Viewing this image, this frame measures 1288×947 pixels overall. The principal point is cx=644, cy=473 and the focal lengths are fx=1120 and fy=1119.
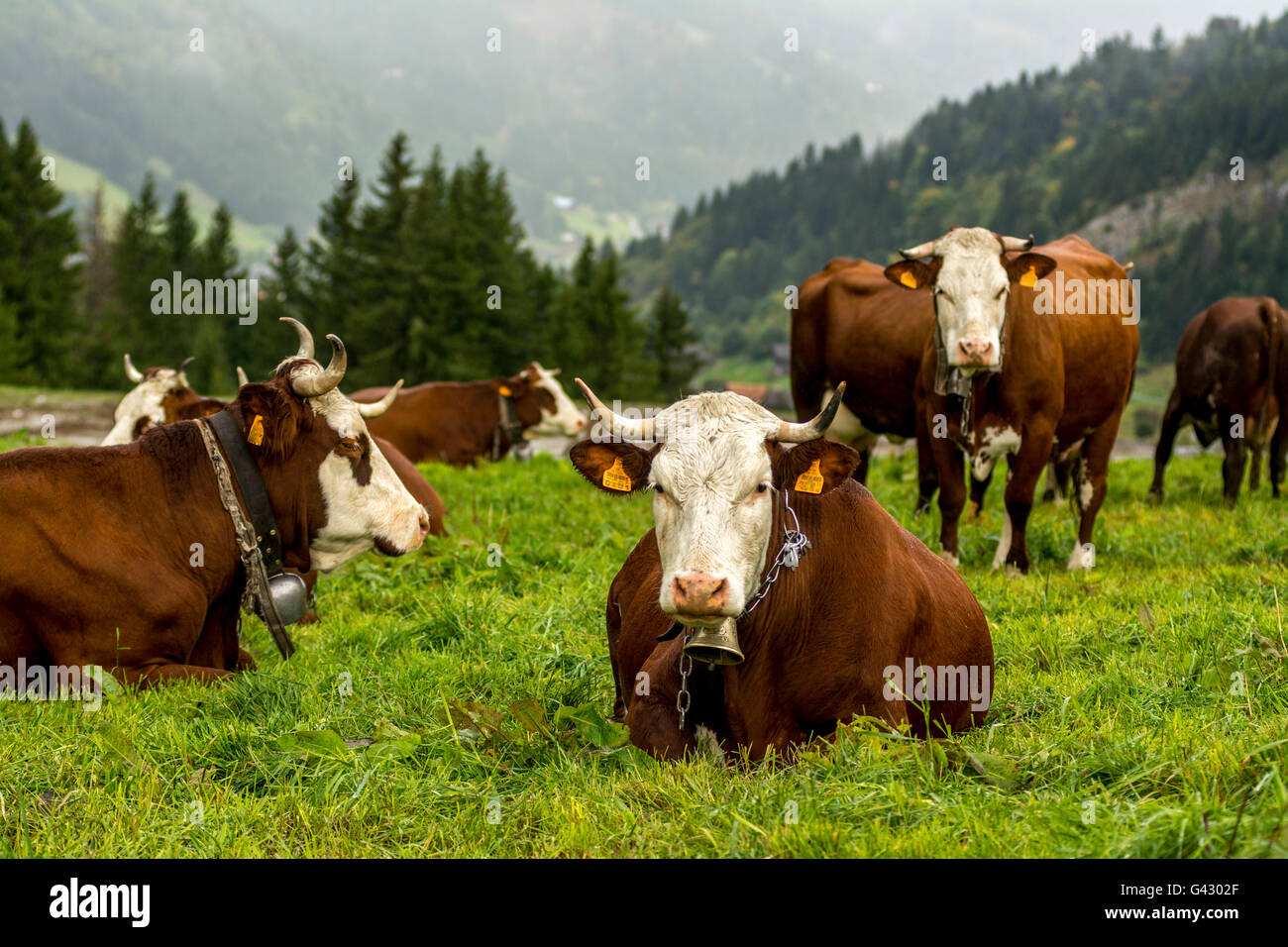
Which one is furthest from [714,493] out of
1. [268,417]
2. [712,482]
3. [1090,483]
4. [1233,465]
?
[1233,465]

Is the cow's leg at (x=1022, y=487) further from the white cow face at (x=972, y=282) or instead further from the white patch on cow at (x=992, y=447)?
the white cow face at (x=972, y=282)

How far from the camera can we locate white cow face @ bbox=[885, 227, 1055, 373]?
803 centimetres

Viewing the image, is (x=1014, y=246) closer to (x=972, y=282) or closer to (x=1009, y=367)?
(x=972, y=282)

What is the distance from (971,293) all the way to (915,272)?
0.59 m

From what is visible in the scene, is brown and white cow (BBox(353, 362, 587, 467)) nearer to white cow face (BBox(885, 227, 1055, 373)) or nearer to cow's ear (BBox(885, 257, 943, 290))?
cow's ear (BBox(885, 257, 943, 290))

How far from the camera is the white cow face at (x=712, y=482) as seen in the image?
12.8 feet

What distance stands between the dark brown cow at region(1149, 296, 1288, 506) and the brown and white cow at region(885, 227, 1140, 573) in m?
3.90

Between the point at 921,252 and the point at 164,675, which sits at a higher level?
the point at 921,252

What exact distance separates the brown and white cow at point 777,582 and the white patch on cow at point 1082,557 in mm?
4147

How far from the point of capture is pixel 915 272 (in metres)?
8.73

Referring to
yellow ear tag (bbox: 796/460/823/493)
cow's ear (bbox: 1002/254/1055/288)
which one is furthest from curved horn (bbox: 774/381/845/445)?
cow's ear (bbox: 1002/254/1055/288)
